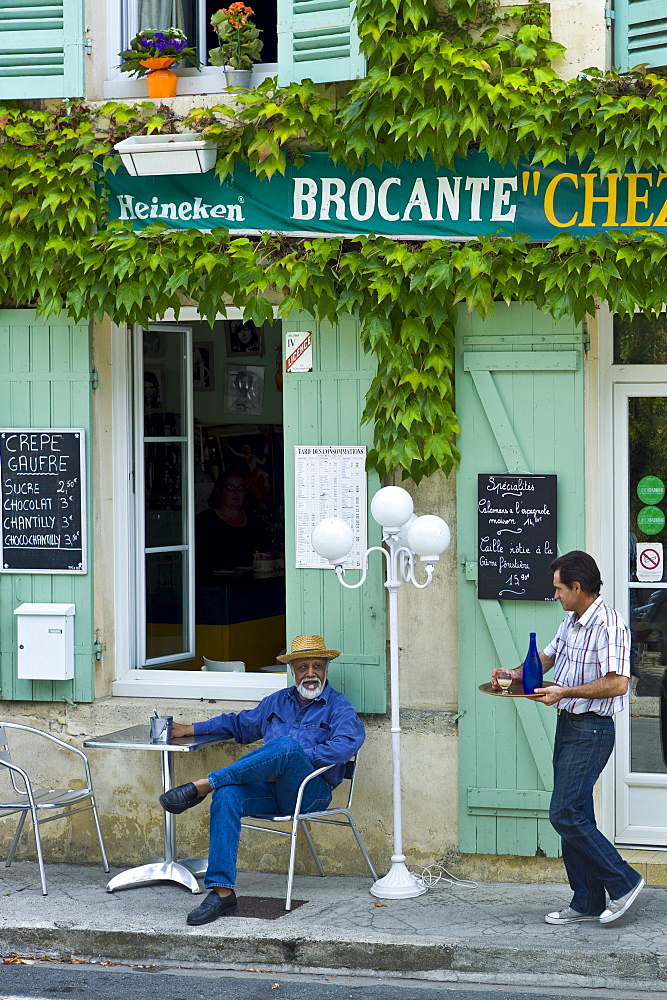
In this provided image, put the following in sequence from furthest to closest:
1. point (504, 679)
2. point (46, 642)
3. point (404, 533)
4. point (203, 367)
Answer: point (203, 367) → point (46, 642) → point (404, 533) → point (504, 679)

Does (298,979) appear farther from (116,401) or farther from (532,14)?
(532,14)

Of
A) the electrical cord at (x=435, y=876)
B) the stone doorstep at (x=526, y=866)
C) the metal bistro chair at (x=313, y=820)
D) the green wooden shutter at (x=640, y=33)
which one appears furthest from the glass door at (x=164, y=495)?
the green wooden shutter at (x=640, y=33)

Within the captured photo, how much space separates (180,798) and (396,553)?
4.92 feet

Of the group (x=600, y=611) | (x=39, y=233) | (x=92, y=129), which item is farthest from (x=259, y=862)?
(x=92, y=129)

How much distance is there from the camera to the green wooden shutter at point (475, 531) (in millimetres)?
6371

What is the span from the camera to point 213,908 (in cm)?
584

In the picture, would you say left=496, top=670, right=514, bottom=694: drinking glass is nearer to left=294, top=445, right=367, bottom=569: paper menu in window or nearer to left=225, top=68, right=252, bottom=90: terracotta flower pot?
left=294, top=445, right=367, bottom=569: paper menu in window

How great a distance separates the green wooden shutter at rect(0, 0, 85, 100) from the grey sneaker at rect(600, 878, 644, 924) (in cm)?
474

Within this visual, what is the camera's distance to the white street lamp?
236 inches

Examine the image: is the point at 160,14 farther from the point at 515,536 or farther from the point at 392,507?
the point at 515,536

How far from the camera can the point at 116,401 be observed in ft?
23.2

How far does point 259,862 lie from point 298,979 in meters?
1.32

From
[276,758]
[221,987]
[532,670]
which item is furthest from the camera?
[276,758]

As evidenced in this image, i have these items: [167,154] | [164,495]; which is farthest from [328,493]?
[167,154]
